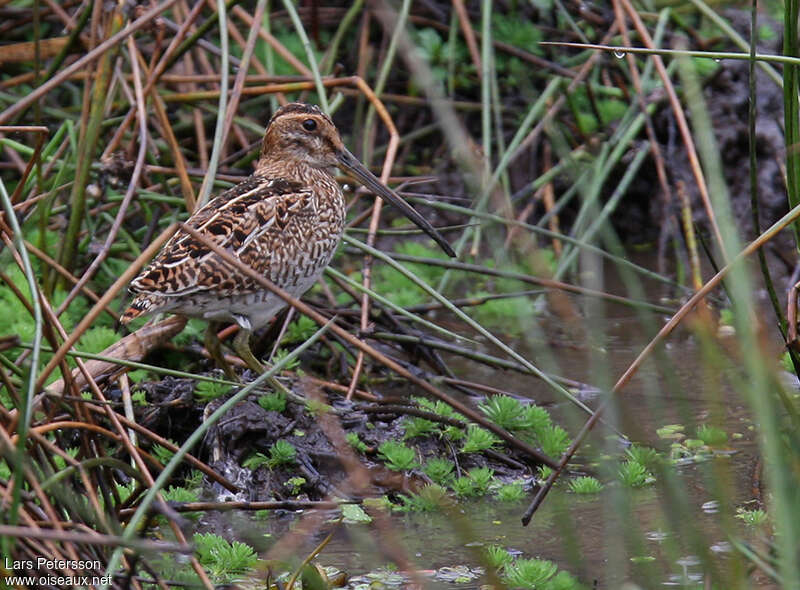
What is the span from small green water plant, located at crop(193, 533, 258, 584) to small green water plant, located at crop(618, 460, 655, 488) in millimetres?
1194

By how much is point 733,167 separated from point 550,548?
4.12 meters

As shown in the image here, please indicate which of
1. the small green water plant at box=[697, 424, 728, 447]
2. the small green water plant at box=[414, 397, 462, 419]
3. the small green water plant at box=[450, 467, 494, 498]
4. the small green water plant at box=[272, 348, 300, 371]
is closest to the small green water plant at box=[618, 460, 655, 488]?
the small green water plant at box=[697, 424, 728, 447]

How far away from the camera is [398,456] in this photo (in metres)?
3.94

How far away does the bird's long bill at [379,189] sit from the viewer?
4406mm

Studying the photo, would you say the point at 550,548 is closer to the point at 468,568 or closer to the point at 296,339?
the point at 468,568

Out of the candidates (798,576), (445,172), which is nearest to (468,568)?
(798,576)

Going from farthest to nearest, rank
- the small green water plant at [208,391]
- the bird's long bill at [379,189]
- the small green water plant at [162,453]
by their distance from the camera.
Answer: the bird's long bill at [379,189] < the small green water plant at [208,391] < the small green water plant at [162,453]

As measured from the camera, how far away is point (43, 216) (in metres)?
4.44

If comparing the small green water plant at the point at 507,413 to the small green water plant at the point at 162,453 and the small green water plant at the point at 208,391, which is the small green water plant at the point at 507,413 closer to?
the small green water plant at the point at 208,391

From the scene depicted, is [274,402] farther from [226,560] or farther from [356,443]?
[226,560]

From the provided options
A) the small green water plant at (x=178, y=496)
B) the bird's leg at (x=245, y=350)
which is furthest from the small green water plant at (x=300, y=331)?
the small green water plant at (x=178, y=496)

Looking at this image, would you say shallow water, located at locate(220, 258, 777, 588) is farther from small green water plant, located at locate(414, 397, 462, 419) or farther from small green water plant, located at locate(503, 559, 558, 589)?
small green water plant, located at locate(414, 397, 462, 419)

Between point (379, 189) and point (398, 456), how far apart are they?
1.20 metres

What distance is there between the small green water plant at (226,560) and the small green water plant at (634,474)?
119cm
